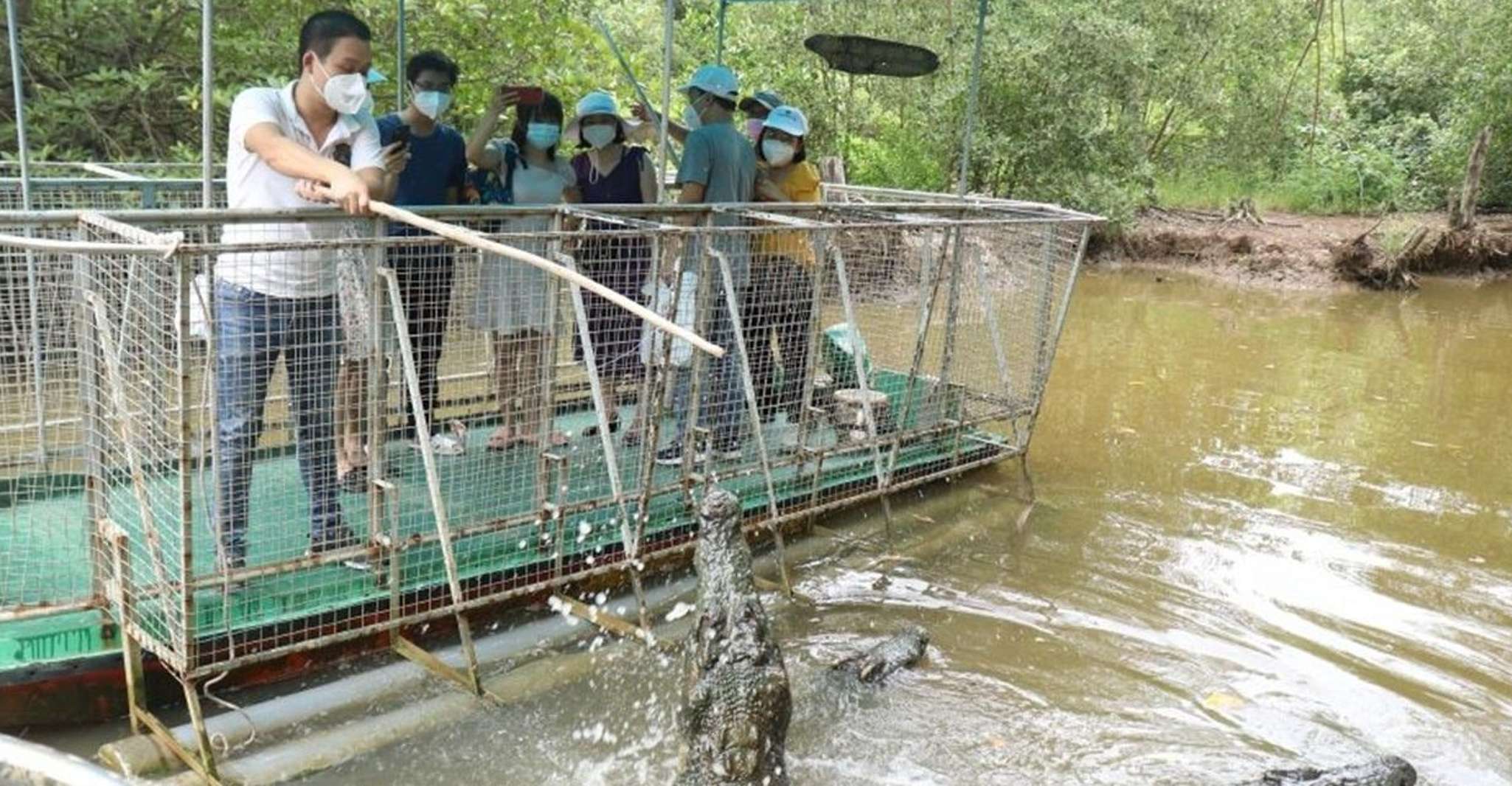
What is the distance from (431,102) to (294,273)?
140 cm

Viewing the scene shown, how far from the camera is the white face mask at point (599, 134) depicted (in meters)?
5.35

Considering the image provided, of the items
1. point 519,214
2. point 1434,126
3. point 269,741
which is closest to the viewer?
point 269,741

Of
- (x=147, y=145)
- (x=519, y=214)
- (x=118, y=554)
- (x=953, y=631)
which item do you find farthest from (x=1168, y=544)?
(x=147, y=145)

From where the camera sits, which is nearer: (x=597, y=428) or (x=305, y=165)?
(x=305, y=165)

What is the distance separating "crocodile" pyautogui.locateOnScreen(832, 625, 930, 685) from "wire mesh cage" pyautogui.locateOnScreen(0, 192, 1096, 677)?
74 centimetres

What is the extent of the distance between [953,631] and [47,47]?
7238 millimetres

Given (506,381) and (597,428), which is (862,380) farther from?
(506,381)

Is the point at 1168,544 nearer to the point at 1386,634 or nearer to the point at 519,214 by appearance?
the point at 1386,634

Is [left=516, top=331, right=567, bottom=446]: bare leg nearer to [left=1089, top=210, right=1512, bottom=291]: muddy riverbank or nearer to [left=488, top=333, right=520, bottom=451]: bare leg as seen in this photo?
[left=488, top=333, right=520, bottom=451]: bare leg

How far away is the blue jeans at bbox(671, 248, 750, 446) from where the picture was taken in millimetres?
4723

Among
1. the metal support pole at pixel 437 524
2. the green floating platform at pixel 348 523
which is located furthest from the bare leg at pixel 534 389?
the metal support pole at pixel 437 524

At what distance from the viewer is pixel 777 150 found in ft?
19.3

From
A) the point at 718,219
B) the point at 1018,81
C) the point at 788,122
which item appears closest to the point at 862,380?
the point at 718,219

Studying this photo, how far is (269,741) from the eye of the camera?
11.6ft
